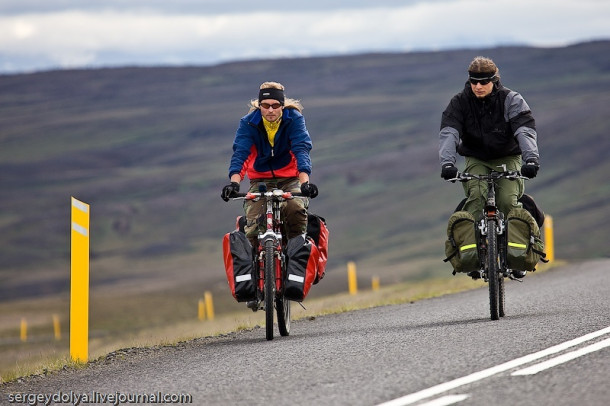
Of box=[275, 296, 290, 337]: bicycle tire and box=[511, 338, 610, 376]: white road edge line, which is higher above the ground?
box=[275, 296, 290, 337]: bicycle tire

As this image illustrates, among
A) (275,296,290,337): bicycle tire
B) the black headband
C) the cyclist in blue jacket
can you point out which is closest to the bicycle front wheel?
the cyclist in blue jacket

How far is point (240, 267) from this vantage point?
9.80 metres

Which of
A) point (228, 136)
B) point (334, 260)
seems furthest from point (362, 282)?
point (228, 136)

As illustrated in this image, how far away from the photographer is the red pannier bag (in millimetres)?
9711

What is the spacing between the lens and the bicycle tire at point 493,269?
1012cm

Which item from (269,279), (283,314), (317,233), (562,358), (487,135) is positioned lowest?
(562,358)

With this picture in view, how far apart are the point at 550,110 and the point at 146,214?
181ft

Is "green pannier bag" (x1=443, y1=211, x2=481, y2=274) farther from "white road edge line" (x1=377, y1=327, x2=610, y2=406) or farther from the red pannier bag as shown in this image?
"white road edge line" (x1=377, y1=327, x2=610, y2=406)

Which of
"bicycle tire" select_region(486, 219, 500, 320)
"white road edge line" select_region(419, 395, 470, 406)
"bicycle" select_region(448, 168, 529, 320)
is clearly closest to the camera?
"white road edge line" select_region(419, 395, 470, 406)

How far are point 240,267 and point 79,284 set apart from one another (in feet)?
4.39

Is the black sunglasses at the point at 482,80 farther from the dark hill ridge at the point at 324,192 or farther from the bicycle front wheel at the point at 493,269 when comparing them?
the dark hill ridge at the point at 324,192

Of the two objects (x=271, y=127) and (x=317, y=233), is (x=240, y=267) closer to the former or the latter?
(x=317, y=233)

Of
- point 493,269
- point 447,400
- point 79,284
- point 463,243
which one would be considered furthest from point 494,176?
point 447,400

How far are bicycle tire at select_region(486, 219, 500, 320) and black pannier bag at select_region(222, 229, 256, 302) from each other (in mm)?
2088
